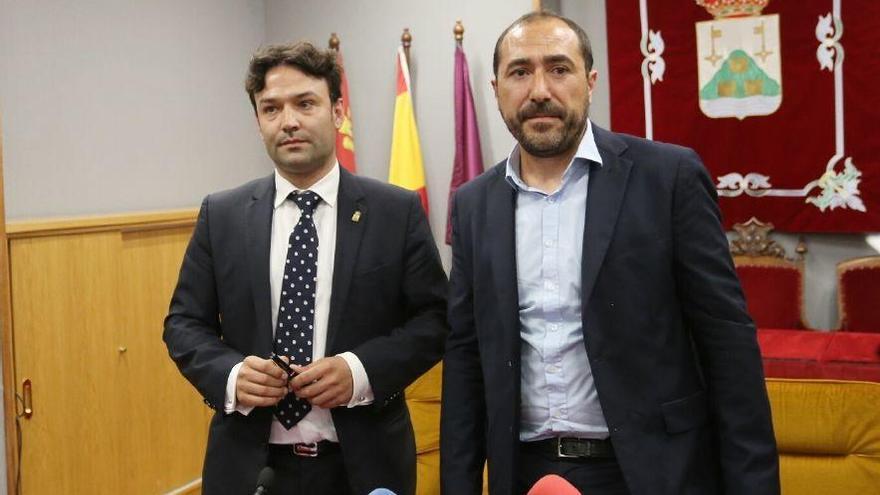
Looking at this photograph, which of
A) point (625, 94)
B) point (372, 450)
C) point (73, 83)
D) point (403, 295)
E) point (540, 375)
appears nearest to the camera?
point (540, 375)

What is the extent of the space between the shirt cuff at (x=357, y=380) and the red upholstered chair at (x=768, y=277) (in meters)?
3.18

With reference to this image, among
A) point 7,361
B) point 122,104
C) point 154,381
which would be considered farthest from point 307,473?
point 122,104

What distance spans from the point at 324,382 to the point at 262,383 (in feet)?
0.39

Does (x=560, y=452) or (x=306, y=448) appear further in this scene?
(x=306, y=448)

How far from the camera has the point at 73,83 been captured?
12.3 feet

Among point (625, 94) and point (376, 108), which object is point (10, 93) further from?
point (625, 94)

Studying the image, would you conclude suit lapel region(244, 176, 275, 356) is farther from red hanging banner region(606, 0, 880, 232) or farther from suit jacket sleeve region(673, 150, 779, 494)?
red hanging banner region(606, 0, 880, 232)

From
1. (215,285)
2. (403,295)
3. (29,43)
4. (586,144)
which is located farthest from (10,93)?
(586,144)

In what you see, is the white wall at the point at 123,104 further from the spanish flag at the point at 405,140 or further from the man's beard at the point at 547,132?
the man's beard at the point at 547,132

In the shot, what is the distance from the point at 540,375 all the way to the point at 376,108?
144 inches

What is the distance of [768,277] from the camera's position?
4.53 m

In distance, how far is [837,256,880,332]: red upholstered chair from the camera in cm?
430

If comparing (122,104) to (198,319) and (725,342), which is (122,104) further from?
(725,342)

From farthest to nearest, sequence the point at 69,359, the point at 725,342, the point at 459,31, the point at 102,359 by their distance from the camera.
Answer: the point at 459,31 < the point at 102,359 < the point at 69,359 < the point at 725,342
